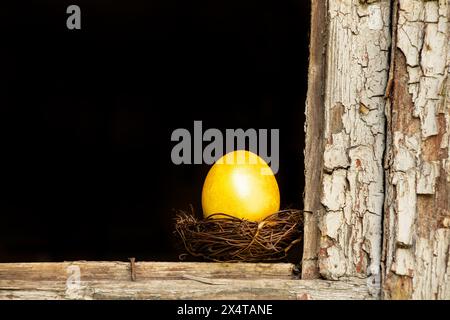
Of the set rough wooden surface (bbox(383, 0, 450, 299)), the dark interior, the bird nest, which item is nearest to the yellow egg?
the bird nest

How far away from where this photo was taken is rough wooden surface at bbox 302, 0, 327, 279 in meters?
1.34

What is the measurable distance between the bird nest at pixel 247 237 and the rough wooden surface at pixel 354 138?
12cm

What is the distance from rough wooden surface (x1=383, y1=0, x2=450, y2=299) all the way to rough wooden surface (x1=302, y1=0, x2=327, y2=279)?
143 mm

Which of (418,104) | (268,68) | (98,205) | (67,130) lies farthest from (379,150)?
(67,130)

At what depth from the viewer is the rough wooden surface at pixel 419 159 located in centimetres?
125

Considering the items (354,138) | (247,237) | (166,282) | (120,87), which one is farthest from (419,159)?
(120,87)

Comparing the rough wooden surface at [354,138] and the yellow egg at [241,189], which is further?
the yellow egg at [241,189]

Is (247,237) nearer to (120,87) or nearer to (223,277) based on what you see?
(223,277)

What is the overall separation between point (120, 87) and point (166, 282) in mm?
2195

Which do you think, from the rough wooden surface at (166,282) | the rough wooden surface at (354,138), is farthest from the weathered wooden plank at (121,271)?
the rough wooden surface at (354,138)

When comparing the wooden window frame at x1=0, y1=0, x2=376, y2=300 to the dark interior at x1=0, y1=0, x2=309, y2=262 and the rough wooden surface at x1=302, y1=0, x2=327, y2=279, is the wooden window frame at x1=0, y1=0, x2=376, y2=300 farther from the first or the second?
the dark interior at x1=0, y1=0, x2=309, y2=262

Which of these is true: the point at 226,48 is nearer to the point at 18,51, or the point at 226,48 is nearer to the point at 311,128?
the point at 18,51

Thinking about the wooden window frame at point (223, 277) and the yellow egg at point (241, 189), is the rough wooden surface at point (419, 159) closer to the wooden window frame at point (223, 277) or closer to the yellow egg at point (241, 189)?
the wooden window frame at point (223, 277)

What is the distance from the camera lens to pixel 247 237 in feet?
4.61
